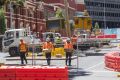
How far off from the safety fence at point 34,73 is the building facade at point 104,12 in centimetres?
13762

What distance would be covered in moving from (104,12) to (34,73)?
468 feet

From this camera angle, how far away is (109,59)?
96.9 ft

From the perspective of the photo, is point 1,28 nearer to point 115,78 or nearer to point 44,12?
point 44,12

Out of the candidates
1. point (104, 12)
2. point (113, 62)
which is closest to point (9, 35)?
point (113, 62)

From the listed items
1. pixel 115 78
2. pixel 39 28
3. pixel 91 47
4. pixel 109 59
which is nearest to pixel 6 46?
pixel 91 47

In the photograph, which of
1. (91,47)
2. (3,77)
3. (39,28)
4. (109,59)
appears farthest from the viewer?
(39,28)

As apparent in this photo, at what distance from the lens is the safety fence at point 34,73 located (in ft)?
62.9

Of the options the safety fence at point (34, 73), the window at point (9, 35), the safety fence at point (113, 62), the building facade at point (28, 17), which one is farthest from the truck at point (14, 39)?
the safety fence at point (34, 73)

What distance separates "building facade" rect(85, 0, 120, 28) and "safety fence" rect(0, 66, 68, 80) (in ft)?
452

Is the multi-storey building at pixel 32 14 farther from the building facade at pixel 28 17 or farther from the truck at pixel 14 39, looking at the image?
the truck at pixel 14 39

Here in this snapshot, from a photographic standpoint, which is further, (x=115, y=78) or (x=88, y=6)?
(x=88, y=6)

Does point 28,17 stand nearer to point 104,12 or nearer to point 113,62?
point 113,62

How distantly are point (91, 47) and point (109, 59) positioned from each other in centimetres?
2529

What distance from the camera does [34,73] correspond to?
19500 millimetres
